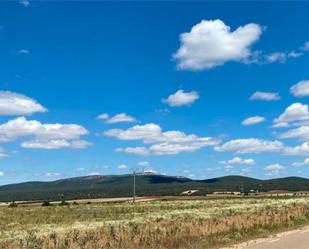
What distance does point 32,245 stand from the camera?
2305 cm

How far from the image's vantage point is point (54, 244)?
902 inches

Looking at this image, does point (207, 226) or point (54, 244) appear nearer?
point (54, 244)

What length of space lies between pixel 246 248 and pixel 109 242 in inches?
235

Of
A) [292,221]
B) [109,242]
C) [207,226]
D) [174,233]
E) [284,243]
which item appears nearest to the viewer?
[284,243]

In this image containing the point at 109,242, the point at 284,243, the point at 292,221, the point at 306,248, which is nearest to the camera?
the point at 306,248

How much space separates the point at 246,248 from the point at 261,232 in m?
6.84

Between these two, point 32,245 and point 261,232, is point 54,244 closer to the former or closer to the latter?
point 32,245

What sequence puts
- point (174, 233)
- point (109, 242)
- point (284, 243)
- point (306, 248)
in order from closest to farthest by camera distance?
point (306, 248), point (284, 243), point (109, 242), point (174, 233)

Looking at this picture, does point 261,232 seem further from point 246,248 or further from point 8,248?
point 8,248

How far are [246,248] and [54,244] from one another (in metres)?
8.07

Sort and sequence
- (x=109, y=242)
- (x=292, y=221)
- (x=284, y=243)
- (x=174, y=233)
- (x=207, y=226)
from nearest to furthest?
(x=284, y=243) < (x=109, y=242) < (x=174, y=233) < (x=207, y=226) < (x=292, y=221)

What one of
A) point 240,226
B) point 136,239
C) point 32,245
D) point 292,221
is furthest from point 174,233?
point 292,221

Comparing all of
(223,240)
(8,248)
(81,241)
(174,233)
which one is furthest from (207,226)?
(8,248)

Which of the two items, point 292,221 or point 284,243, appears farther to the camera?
point 292,221
